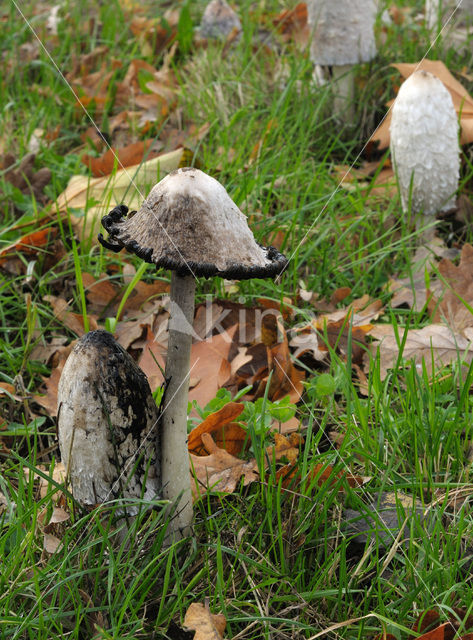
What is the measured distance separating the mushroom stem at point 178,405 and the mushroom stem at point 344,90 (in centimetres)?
268

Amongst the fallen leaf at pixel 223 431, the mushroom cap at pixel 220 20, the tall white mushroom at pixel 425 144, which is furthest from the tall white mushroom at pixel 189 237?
the mushroom cap at pixel 220 20

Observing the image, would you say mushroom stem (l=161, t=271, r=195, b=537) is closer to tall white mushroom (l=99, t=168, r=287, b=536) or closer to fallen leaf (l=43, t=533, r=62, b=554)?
tall white mushroom (l=99, t=168, r=287, b=536)

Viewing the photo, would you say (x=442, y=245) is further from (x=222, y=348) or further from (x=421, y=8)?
(x=421, y=8)

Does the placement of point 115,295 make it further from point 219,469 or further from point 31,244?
point 219,469

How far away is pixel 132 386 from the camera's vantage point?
65.6 inches

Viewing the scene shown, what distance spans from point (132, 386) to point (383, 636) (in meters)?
0.78

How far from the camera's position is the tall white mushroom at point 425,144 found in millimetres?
3121

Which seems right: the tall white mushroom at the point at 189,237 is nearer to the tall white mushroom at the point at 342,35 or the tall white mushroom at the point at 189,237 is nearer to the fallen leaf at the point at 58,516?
the fallen leaf at the point at 58,516

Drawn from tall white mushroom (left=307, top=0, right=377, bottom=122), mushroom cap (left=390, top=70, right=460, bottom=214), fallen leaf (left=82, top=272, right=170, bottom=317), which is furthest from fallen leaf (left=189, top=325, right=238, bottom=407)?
tall white mushroom (left=307, top=0, right=377, bottom=122)

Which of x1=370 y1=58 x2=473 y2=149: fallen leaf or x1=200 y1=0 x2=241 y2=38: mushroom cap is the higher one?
x1=200 y1=0 x2=241 y2=38: mushroom cap

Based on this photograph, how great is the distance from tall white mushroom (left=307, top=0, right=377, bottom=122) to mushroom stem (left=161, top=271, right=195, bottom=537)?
2573mm

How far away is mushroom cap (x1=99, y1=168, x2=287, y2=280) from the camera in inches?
56.2

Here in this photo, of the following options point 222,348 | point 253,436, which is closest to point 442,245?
point 222,348

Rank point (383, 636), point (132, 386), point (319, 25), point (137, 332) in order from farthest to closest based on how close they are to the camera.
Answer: point (319, 25) → point (137, 332) → point (132, 386) → point (383, 636)
